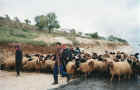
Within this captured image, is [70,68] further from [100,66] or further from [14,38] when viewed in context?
[14,38]

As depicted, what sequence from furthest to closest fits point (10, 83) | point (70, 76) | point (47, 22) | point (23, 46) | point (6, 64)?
point (47, 22), point (23, 46), point (6, 64), point (70, 76), point (10, 83)

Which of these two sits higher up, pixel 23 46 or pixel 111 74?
pixel 23 46

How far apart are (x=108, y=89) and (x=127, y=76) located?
8.38 ft

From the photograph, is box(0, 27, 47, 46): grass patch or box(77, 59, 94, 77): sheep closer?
box(77, 59, 94, 77): sheep

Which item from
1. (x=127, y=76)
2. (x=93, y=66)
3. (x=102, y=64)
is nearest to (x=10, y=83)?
(x=93, y=66)

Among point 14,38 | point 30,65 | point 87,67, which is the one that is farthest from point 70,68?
point 14,38

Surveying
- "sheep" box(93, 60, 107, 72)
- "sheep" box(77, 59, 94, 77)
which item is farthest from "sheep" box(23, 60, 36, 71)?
"sheep" box(93, 60, 107, 72)

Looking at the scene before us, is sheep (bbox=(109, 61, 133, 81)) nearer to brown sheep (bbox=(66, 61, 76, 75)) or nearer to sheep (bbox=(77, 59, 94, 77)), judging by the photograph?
sheep (bbox=(77, 59, 94, 77))

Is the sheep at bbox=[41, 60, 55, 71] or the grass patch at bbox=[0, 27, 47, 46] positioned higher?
the grass patch at bbox=[0, 27, 47, 46]

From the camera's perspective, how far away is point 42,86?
269 inches

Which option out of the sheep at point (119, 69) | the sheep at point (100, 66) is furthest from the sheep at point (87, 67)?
the sheep at point (119, 69)

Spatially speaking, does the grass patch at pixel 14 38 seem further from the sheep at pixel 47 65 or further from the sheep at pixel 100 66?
the sheep at pixel 100 66

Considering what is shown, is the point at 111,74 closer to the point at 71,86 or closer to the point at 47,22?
the point at 71,86

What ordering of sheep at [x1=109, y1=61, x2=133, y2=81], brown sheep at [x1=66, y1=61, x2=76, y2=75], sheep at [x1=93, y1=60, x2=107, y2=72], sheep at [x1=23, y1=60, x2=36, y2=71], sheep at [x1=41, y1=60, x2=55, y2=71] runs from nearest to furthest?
sheep at [x1=109, y1=61, x2=133, y2=81], brown sheep at [x1=66, y1=61, x2=76, y2=75], sheep at [x1=93, y1=60, x2=107, y2=72], sheep at [x1=41, y1=60, x2=55, y2=71], sheep at [x1=23, y1=60, x2=36, y2=71]
